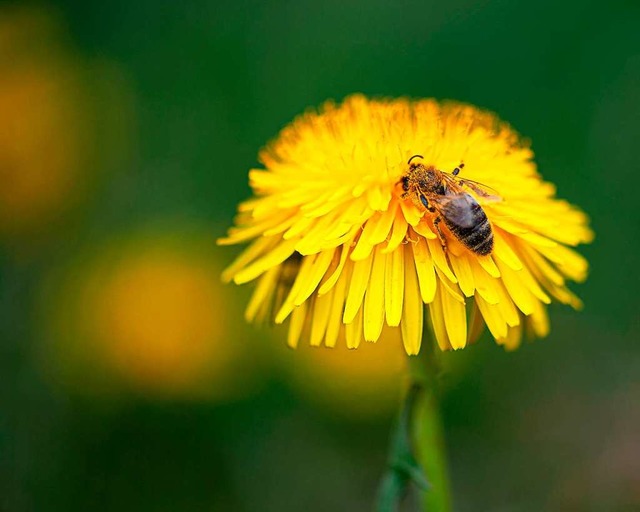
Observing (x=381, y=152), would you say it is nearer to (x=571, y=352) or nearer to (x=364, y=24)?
(x=571, y=352)

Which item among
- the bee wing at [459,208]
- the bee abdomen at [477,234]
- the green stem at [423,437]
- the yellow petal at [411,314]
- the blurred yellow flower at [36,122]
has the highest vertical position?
the blurred yellow flower at [36,122]

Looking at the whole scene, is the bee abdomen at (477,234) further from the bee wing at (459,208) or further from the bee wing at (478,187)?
the bee wing at (478,187)

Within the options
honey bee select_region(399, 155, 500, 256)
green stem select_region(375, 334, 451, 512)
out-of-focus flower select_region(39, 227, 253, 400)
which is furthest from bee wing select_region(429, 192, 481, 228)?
out-of-focus flower select_region(39, 227, 253, 400)

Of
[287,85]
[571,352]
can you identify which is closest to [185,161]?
[287,85]

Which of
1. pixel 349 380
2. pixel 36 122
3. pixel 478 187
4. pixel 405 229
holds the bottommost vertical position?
pixel 349 380

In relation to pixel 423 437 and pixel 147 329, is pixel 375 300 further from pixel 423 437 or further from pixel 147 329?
pixel 147 329

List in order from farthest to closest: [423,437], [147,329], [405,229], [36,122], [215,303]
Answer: [36,122], [215,303], [147,329], [423,437], [405,229]

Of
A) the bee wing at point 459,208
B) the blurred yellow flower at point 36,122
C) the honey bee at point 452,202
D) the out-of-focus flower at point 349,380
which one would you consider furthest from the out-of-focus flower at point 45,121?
the bee wing at point 459,208

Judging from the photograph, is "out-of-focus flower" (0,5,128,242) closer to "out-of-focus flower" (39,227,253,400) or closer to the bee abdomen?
"out-of-focus flower" (39,227,253,400)

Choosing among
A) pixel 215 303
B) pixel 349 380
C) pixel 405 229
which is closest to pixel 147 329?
pixel 215 303
